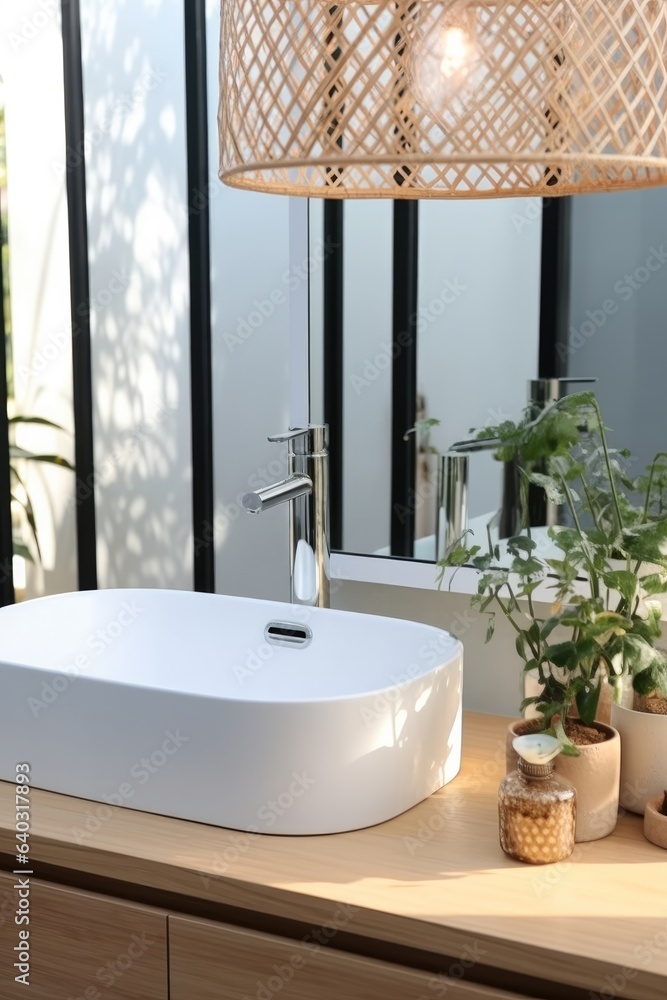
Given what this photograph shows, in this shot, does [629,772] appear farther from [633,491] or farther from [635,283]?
[635,283]

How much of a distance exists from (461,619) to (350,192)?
661 mm

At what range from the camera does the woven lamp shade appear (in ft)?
2.79

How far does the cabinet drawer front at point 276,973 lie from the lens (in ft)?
3.22

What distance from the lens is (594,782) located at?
3.68 feet

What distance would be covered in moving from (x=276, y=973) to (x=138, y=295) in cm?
148
